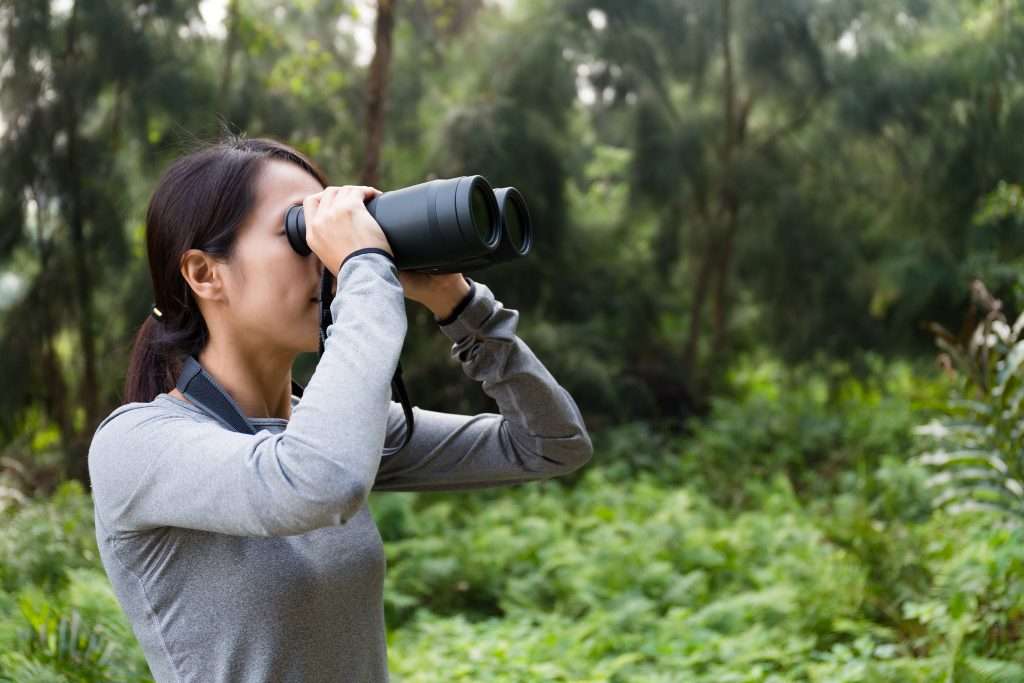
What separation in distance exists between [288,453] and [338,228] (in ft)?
0.81

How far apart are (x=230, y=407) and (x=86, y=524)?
126 inches

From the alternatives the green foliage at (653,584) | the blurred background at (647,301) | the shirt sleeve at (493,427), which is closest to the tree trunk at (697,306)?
the blurred background at (647,301)

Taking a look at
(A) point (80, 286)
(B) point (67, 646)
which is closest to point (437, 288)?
(B) point (67, 646)

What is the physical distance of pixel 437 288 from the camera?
1.17 meters

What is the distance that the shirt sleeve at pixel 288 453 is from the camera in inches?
33.2

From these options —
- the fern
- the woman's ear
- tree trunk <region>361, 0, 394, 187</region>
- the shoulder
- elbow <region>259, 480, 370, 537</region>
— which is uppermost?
tree trunk <region>361, 0, 394, 187</region>

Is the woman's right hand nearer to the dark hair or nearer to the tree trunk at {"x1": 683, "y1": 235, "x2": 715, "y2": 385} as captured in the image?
the dark hair

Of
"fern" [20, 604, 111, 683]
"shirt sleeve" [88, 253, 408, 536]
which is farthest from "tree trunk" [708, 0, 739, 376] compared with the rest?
"shirt sleeve" [88, 253, 408, 536]

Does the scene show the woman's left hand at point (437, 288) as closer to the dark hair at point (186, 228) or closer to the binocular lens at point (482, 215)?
the binocular lens at point (482, 215)

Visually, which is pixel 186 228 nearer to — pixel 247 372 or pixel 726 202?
pixel 247 372

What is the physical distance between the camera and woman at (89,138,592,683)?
0.86 m

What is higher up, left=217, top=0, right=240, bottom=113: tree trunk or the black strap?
left=217, top=0, right=240, bottom=113: tree trunk

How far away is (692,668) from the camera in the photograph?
2.90 meters

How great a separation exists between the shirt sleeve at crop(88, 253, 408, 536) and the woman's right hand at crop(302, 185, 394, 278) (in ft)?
0.08
